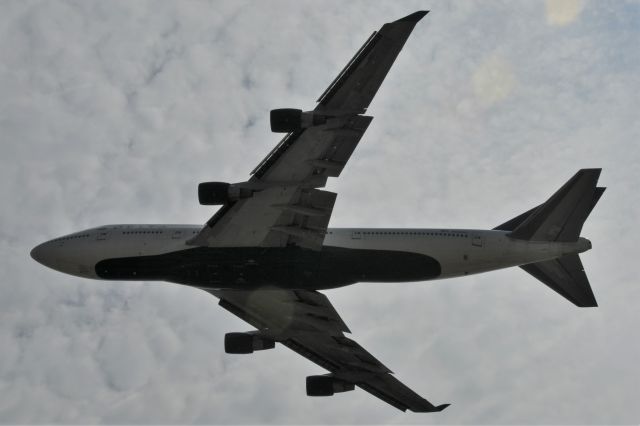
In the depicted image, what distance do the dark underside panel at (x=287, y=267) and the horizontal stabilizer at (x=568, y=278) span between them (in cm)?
584

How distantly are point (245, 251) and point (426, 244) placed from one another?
8730mm

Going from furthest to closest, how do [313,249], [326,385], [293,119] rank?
1. [326,385]
2. [313,249]
3. [293,119]

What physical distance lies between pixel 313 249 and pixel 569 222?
39.7 feet

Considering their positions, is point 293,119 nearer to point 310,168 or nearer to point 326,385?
point 310,168

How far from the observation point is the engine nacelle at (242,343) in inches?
1794

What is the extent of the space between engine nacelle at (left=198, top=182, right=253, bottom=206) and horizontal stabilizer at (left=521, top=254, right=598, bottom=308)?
50.9 feet

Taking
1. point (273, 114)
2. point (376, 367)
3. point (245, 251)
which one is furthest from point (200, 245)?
point (376, 367)

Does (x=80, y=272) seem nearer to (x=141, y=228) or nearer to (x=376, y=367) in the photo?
(x=141, y=228)

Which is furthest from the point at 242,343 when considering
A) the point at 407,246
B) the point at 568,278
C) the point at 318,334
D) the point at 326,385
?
the point at 568,278

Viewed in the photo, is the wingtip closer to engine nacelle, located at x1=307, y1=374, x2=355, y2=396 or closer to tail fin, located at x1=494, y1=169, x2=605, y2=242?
engine nacelle, located at x1=307, y1=374, x2=355, y2=396

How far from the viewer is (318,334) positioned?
1833 inches

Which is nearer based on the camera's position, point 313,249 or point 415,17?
point 415,17

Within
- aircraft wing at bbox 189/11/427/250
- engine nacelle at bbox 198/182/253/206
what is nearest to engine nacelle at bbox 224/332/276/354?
aircraft wing at bbox 189/11/427/250

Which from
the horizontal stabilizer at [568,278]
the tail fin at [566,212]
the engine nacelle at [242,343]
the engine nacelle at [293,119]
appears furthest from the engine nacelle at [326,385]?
the engine nacelle at [293,119]
